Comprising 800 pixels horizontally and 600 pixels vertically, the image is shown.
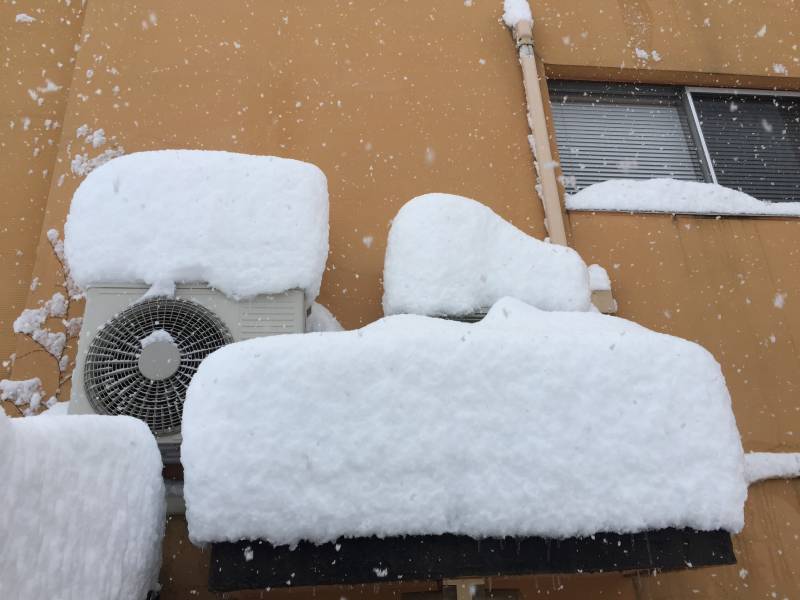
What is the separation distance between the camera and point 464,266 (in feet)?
8.57

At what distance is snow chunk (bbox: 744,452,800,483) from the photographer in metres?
2.93

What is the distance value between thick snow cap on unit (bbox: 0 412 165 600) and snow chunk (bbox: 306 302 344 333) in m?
1.06

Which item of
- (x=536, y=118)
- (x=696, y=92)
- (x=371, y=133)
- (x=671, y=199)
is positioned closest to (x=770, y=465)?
(x=671, y=199)

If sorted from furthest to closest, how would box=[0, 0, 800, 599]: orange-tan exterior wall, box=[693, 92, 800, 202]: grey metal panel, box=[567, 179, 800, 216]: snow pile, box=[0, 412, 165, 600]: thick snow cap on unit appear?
box=[693, 92, 800, 202]: grey metal panel < box=[567, 179, 800, 216]: snow pile < box=[0, 0, 800, 599]: orange-tan exterior wall < box=[0, 412, 165, 600]: thick snow cap on unit

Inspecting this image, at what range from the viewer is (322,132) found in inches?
136

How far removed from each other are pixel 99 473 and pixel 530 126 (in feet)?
9.60

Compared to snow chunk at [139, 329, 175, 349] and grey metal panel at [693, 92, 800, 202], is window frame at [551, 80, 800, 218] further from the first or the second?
snow chunk at [139, 329, 175, 349]

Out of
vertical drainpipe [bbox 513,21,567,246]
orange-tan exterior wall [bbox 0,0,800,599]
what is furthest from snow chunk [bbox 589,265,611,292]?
vertical drainpipe [bbox 513,21,567,246]

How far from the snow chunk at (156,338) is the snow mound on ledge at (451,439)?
1.88ft

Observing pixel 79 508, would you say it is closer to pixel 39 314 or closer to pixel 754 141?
pixel 39 314

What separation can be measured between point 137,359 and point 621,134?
3150 millimetres

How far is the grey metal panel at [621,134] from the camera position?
3822 millimetres

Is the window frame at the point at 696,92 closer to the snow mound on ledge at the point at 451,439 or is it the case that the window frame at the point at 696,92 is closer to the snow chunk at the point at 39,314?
the snow mound on ledge at the point at 451,439

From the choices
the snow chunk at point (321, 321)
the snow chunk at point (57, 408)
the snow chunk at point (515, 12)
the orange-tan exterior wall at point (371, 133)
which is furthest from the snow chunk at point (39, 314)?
the snow chunk at point (515, 12)
